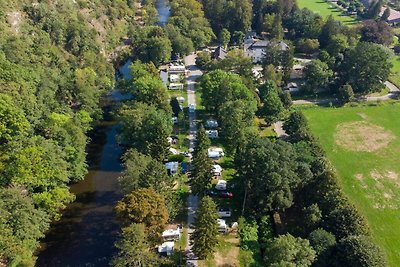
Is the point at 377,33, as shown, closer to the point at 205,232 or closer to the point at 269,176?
the point at 269,176

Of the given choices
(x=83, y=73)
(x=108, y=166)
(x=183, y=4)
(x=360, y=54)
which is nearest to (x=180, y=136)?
(x=108, y=166)

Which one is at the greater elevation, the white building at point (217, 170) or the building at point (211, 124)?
the building at point (211, 124)

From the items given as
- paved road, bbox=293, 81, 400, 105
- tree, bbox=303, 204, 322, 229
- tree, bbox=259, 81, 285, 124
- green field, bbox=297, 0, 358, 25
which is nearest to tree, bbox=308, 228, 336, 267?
tree, bbox=303, 204, 322, 229

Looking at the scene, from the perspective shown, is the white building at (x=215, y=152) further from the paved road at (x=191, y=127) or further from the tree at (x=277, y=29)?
the tree at (x=277, y=29)

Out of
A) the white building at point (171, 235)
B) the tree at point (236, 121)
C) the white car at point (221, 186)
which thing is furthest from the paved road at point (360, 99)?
the white building at point (171, 235)

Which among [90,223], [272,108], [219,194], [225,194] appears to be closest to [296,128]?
[272,108]
